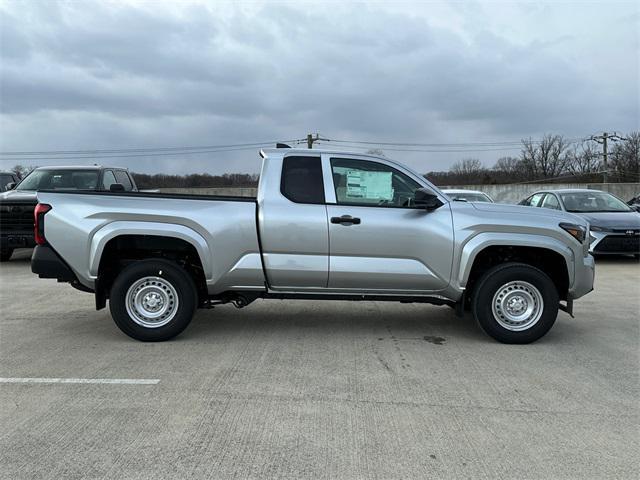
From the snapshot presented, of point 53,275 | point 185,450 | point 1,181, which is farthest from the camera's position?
point 1,181

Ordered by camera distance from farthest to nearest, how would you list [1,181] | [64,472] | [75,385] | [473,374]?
[1,181] → [473,374] → [75,385] → [64,472]

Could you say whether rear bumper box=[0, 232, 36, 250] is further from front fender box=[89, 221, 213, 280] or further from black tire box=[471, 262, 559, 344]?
black tire box=[471, 262, 559, 344]

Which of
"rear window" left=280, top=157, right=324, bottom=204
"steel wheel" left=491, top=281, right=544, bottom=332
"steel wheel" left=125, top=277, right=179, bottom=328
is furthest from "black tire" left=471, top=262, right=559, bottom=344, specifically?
"steel wheel" left=125, top=277, right=179, bottom=328

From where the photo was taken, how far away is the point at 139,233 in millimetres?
5312

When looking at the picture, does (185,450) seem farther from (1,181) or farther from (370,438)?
(1,181)

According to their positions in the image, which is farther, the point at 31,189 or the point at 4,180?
the point at 4,180

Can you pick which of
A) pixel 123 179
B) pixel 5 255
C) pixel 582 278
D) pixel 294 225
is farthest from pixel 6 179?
pixel 582 278

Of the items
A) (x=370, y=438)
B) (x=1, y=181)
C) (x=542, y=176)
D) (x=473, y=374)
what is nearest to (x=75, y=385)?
(x=370, y=438)

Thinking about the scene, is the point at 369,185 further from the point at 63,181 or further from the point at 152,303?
the point at 63,181

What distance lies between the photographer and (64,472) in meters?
2.98

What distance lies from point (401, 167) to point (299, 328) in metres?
2.24

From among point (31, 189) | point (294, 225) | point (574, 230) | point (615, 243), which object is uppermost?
point (31, 189)

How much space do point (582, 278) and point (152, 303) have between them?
15.2 feet

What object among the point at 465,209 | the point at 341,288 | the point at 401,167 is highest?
the point at 401,167
